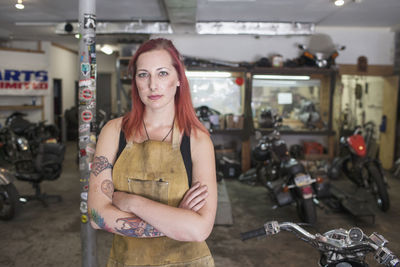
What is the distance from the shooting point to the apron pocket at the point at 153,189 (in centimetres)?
129

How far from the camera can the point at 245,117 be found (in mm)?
7258

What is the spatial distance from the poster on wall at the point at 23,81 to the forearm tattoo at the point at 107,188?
29.6 feet

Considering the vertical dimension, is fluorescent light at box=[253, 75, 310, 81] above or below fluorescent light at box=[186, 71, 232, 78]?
below

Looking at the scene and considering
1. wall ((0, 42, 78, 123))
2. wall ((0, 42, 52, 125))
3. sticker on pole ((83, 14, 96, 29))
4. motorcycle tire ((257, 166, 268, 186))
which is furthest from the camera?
wall ((0, 42, 78, 123))

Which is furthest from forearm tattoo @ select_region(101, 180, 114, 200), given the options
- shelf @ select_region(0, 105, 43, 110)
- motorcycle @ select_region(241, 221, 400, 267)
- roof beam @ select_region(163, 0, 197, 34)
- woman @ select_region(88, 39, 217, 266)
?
shelf @ select_region(0, 105, 43, 110)

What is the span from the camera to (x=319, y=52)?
7527mm

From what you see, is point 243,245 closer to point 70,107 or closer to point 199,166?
point 199,166

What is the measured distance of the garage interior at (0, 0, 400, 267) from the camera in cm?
472

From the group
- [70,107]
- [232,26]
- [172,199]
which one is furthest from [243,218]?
[70,107]

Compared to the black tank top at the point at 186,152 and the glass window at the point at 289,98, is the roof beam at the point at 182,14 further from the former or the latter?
the black tank top at the point at 186,152

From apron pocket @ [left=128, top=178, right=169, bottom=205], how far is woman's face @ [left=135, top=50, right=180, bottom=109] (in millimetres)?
285

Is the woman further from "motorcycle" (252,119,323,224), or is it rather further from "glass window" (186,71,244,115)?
"glass window" (186,71,244,115)

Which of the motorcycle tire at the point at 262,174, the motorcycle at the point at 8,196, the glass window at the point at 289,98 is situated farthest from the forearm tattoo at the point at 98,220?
the glass window at the point at 289,98

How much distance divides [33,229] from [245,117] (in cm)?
449
